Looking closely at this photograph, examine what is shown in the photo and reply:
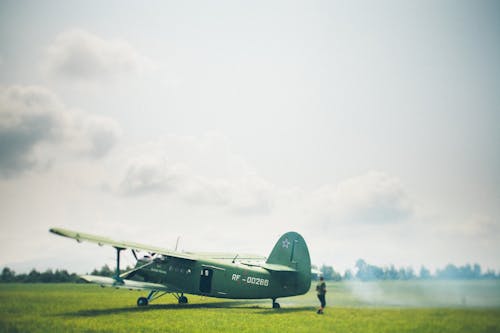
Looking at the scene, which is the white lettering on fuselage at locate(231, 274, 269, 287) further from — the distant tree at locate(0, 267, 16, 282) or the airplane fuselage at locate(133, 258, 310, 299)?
the distant tree at locate(0, 267, 16, 282)

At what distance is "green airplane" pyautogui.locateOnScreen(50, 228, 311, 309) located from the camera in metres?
18.3

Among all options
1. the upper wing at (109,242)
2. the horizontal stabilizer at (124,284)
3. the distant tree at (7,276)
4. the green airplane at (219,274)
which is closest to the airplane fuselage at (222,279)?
the green airplane at (219,274)

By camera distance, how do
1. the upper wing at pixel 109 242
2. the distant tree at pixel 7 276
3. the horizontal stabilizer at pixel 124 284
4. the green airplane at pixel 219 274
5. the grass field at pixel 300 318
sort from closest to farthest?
the grass field at pixel 300 318 → the upper wing at pixel 109 242 → the horizontal stabilizer at pixel 124 284 → the green airplane at pixel 219 274 → the distant tree at pixel 7 276

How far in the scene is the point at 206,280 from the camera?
1930 centimetres

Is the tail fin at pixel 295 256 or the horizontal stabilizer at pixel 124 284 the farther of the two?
the tail fin at pixel 295 256

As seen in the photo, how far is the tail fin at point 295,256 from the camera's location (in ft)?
60.4

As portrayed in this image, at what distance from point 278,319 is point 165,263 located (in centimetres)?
781

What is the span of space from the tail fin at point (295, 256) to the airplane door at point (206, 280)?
2.82 metres

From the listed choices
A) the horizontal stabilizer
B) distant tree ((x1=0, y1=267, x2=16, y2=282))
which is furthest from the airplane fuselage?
distant tree ((x1=0, y1=267, x2=16, y2=282))

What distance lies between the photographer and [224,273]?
19.0 meters

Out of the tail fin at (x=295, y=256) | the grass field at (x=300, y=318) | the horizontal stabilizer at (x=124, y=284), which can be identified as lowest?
the grass field at (x=300, y=318)

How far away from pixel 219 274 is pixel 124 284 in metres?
4.29

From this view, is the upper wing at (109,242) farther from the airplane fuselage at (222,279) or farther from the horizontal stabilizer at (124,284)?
the horizontal stabilizer at (124,284)

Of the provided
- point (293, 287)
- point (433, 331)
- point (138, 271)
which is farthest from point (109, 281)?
point (433, 331)
